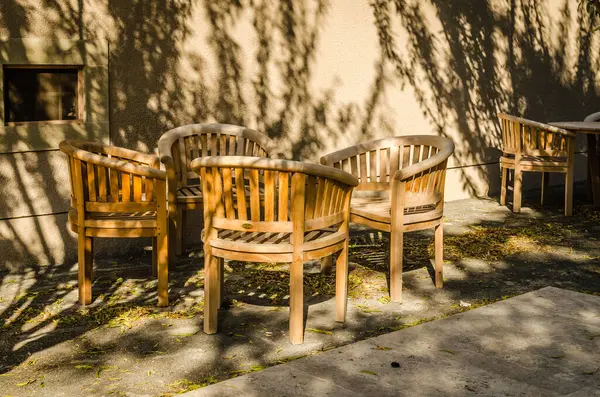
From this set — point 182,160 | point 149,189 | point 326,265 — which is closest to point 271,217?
point 149,189

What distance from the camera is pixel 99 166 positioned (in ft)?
19.3

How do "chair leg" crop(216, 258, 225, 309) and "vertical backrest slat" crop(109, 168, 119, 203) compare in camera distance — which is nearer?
"chair leg" crop(216, 258, 225, 309)

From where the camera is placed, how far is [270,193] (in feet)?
17.1

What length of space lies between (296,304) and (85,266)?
1703 mm

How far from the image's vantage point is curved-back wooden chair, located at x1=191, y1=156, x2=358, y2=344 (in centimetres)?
515

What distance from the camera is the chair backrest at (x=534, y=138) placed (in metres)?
9.83

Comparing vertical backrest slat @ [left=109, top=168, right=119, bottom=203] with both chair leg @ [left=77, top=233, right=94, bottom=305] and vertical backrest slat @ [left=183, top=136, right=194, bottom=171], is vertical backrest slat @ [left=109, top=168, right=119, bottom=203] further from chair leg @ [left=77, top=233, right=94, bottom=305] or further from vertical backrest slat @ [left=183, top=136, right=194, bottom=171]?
vertical backrest slat @ [left=183, top=136, right=194, bottom=171]

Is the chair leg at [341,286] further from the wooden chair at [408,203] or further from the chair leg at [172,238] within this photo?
the chair leg at [172,238]

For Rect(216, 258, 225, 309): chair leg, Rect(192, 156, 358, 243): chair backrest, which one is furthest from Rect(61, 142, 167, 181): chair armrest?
Rect(216, 258, 225, 309): chair leg

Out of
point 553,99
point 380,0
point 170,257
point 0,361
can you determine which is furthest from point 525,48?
point 0,361

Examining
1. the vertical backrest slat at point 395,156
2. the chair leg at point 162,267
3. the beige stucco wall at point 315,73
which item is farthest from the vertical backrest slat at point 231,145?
the chair leg at point 162,267

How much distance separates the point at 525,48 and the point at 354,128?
3.43 meters

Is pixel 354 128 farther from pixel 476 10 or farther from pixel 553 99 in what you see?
pixel 553 99

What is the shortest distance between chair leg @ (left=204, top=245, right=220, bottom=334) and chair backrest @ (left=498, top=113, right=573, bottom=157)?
215 inches
